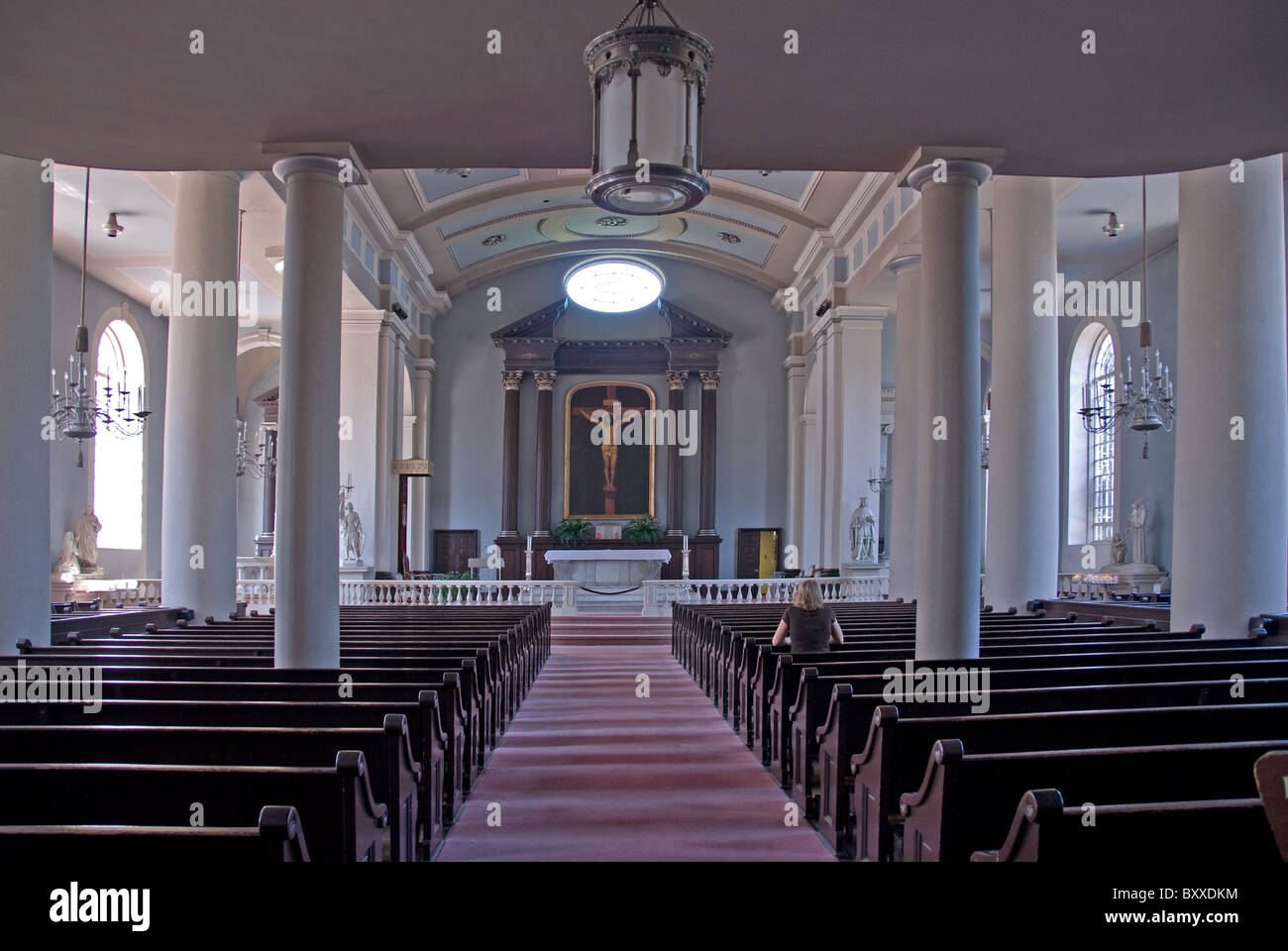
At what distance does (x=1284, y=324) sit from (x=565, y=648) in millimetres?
9287

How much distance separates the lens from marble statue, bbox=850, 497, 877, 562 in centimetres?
1661

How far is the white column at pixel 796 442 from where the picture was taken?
21.4m

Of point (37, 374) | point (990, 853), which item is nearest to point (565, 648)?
point (37, 374)

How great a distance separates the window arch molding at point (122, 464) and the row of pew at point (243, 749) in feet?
40.3

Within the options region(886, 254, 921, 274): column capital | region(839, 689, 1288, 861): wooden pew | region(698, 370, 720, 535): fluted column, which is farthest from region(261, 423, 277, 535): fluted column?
region(839, 689, 1288, 861): wooden pew

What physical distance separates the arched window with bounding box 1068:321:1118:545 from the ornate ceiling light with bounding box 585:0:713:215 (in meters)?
16.2

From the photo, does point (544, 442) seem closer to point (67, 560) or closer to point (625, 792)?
point (67, 560)

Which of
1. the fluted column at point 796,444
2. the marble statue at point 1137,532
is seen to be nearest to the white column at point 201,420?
the marble statue at point 1137,532

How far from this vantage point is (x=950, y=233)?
6.19m

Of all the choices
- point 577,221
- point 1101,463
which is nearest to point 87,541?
point 577,221

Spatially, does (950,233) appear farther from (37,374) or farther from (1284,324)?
(37,374)

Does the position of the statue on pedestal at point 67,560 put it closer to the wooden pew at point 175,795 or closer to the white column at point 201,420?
the white column at point 201,420

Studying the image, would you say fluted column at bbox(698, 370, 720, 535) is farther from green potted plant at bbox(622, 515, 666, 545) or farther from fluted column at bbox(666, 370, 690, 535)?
green potted plant at bbox(622, 515, 666, 545)

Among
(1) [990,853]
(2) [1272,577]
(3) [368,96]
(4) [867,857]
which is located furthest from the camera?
(2) [1272,577]
